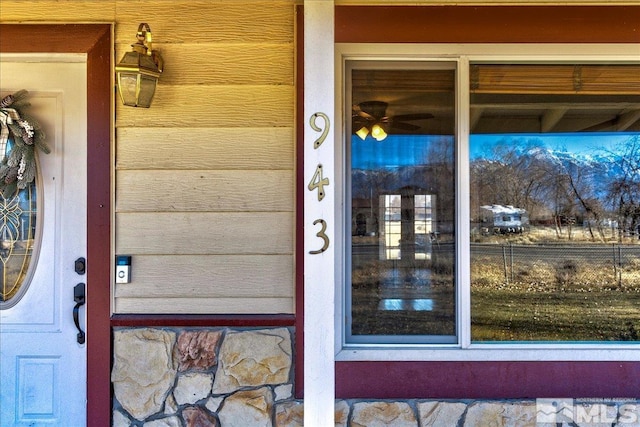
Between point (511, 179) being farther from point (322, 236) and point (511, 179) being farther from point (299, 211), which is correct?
point (322, 236)

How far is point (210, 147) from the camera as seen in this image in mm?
2312

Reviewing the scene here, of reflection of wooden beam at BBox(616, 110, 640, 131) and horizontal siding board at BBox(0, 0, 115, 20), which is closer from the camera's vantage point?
horizontal siding board at BBox(0, 0, 115, 20)

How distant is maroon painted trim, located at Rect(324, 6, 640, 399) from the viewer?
7.51 feet

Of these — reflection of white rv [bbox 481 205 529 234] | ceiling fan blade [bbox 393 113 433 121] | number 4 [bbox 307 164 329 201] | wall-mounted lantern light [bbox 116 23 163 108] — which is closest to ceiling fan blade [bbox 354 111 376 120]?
ceiling fan blade [bbox 393 113 433 121]

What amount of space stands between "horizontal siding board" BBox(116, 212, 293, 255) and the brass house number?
2.26 feet

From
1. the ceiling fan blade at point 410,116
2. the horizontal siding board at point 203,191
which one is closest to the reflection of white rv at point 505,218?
the ceiling fan blade at point 410,116

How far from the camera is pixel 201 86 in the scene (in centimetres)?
232

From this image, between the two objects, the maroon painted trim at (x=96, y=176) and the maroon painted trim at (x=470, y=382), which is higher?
the maroon painted trim at (x=96, y=176)

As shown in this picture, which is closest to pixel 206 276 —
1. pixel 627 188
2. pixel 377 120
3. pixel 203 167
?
pixel 203 167

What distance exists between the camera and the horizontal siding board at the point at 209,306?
7.53ft

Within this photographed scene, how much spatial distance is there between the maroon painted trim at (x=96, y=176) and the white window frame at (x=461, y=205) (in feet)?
3.71

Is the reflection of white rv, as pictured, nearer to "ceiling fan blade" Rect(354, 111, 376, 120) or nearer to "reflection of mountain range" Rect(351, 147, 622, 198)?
"reflection of mountain range" Rect(351, 147, 622, 198)

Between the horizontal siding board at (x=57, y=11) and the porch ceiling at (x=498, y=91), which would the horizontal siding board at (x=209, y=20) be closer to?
the horizontal siding board at (x=57, y=11)

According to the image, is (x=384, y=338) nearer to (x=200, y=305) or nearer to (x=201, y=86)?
(x=200, y=305)
